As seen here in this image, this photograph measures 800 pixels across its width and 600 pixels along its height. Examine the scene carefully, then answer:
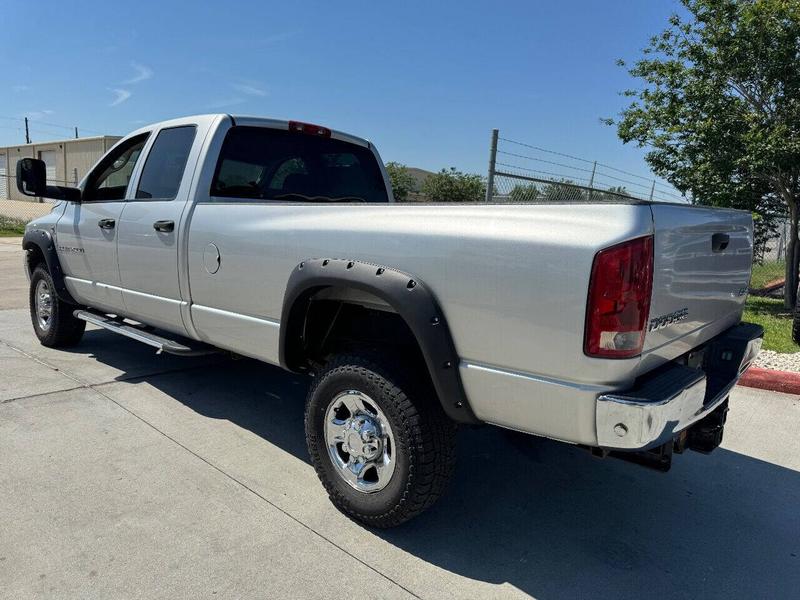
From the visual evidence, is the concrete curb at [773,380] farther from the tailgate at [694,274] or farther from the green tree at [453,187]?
the green tree at [453,187]

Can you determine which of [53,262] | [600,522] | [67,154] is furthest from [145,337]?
[67,154]

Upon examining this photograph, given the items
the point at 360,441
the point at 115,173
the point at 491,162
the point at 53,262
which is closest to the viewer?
the point at 360,441

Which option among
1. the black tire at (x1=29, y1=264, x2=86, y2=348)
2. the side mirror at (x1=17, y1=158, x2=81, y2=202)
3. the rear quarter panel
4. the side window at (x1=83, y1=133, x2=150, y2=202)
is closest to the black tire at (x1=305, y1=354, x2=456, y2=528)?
the rear quarter panel

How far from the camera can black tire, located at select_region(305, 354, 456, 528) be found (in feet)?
8.18

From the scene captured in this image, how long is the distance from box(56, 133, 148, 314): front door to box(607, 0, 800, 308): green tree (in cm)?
796

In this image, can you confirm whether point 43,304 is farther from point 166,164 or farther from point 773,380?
point 773,380

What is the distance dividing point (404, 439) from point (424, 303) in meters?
0.61

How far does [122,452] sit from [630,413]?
2.88 m

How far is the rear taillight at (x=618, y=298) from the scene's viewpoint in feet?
6.45

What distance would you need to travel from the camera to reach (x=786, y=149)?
7.94 metres

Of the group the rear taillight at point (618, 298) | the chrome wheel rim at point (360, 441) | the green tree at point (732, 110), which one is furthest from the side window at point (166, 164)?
the green tree at point (732, 110)

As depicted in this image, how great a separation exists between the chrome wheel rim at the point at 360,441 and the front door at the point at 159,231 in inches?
56.2

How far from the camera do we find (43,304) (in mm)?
5594

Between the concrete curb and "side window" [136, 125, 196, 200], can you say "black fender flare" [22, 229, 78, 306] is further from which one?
the concrete curb
